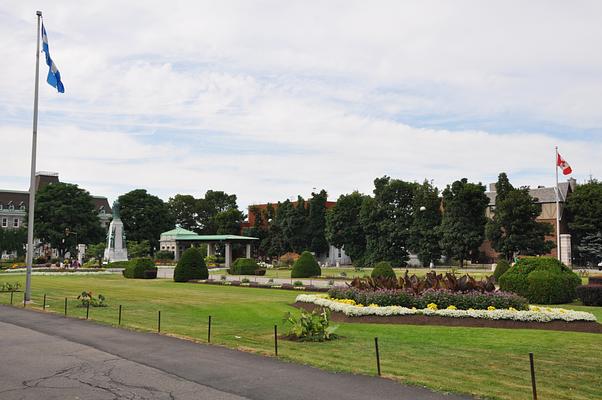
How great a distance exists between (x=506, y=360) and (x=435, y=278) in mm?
9568

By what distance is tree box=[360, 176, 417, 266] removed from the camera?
79812 mm

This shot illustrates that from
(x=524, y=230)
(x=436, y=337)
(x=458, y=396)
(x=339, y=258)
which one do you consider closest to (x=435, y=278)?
(x=436, y=337)

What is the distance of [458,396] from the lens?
9000 millimetres

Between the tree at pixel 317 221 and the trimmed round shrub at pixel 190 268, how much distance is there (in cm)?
4921

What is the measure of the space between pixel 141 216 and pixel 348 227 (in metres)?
36.5

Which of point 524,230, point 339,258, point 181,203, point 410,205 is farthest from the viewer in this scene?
point 181,203

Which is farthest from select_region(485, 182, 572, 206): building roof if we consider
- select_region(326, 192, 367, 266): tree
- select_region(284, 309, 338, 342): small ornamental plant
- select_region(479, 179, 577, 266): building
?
select_region(284, 309, 338, 342): small ornamental plant

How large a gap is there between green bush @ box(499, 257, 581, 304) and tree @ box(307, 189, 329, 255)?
6962 centimetres

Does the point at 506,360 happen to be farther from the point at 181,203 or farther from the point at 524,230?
the point at 181,203

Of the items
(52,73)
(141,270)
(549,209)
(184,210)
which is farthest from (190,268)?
(184,210)

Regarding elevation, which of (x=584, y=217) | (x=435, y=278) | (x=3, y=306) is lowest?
(x=3, y=306)

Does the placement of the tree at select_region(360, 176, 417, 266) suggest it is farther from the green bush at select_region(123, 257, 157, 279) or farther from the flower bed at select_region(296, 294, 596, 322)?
the flower bed at select_region(296, 294, 596, 322)

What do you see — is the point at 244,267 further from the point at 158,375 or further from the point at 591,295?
the point at 158,375

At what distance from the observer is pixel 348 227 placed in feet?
287
